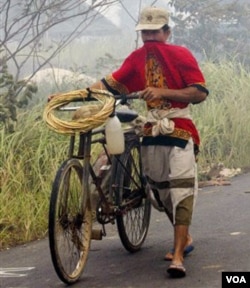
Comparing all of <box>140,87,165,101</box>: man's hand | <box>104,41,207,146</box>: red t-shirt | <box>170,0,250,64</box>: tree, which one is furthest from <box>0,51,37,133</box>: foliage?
<box>170,0,250,64</box>: tree

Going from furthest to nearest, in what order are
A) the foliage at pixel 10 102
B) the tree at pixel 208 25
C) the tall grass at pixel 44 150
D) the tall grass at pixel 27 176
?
1. the tree at pixel 208 25
2. the foliage at pixel 10 102
3. the tall grass at pixel 44 150
4. the tall grass at pixel 27 176

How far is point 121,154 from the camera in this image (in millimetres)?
7039

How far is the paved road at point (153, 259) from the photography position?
6445mm

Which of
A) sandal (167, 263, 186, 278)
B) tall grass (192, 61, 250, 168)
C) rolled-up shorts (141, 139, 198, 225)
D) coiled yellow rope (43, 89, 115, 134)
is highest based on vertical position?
coiled yellow rope (43, 89, 115, 134)

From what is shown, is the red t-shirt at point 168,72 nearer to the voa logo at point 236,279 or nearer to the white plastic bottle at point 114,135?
the white plastic bottle at point 114,135

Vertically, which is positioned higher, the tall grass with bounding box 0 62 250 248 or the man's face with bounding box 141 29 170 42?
the man's face with bounding box 141 29 170 42

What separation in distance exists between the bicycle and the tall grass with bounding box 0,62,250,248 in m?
1.39

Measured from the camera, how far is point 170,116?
673 cm

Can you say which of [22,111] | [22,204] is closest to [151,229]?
[22,204]

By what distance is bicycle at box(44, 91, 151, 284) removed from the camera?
6.28 meters

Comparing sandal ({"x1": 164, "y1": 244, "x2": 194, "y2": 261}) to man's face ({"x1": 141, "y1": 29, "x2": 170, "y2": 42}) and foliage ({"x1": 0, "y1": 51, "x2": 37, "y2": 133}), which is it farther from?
foliage ({"x1": 0, "y1": 51, "x2": 37, "y2": 133})

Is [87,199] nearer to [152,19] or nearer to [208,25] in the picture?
[152,19]

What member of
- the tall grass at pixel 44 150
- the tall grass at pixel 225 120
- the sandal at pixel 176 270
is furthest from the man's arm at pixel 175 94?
the tall grass at pixel 225 120

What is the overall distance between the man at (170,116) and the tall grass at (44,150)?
193 centimetres
